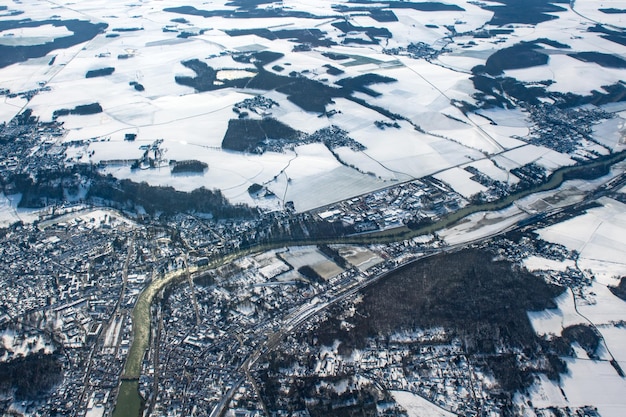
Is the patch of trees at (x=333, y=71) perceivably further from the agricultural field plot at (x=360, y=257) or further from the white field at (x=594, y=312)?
the agricultural field plot at (x=360, y=257)

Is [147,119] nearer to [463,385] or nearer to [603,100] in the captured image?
[463,385]

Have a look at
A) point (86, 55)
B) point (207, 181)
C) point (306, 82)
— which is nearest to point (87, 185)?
point (207, 181)

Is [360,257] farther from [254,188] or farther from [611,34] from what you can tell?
[611,34]

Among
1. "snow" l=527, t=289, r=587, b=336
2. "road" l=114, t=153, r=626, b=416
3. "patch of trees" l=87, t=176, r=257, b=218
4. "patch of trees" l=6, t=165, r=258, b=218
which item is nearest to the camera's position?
"road" l=114, t=153, r=626, b=416

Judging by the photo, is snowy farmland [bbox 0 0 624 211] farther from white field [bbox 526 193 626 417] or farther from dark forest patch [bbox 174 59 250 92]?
white field [bbox 526 193 626 417]

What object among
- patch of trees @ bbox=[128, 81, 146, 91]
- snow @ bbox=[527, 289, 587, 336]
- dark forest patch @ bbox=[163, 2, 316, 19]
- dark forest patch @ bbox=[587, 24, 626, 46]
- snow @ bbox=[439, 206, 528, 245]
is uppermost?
snow @ bbox=[527, 289, 587, 336]

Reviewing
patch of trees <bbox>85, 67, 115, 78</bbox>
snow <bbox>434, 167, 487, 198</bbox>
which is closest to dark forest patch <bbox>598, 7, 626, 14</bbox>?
snow <bbox>434, 167, 487, 198</bbox>
